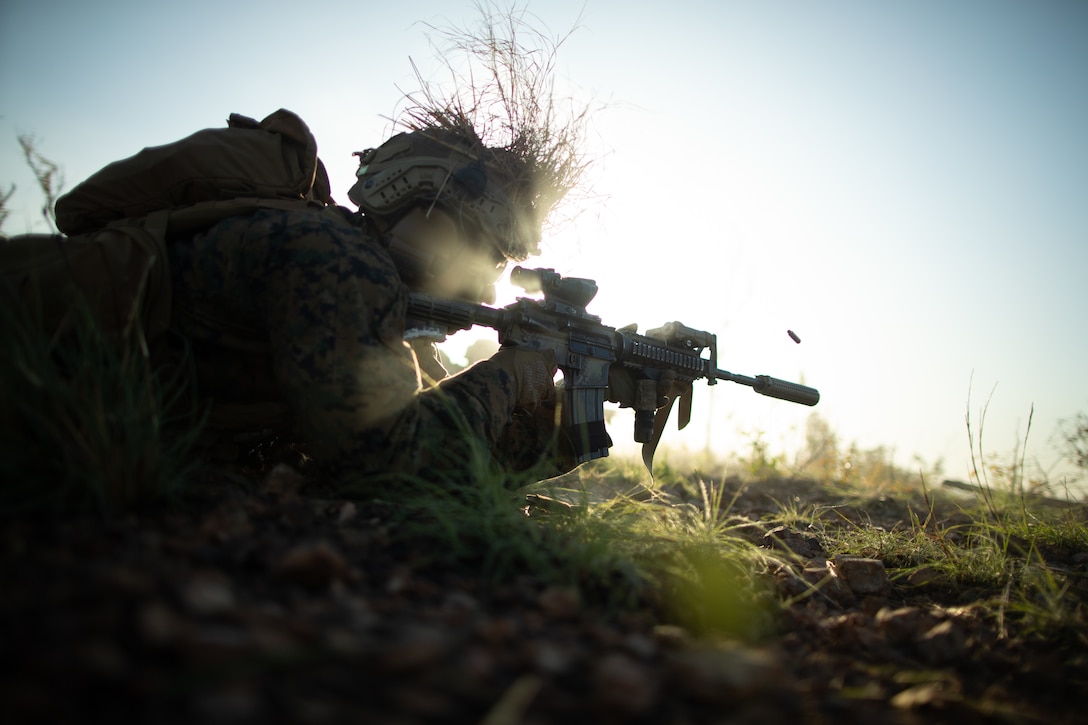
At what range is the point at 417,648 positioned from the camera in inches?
38.5

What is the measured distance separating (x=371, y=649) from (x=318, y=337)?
1.39 m

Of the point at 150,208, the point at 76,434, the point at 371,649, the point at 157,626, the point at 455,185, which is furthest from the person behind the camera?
the point at 455,185

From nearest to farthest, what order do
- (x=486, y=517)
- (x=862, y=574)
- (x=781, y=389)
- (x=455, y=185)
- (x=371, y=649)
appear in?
1. (x=371, y=649)
2. (x=486, y=517)
3. (x=862, y=574)
4. (x=455, y=185)
5. (x=781, y=389)

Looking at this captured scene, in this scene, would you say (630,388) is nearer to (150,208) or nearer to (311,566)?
(150,208)

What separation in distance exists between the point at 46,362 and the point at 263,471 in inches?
52.3

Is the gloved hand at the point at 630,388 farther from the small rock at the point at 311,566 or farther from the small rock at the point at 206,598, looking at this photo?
the small rock at the point at 206,598

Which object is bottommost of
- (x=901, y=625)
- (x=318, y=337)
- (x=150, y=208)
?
(x=901, y=625)

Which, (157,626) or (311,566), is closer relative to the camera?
(157,626)

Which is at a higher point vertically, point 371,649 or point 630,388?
point 630,388

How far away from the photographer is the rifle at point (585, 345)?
3.05 metres

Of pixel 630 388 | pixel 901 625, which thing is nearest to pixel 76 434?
pixel 901 625

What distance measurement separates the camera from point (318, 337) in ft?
7.06

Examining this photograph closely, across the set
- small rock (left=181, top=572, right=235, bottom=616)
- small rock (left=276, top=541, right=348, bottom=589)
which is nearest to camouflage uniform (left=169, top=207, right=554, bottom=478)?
small rock (left=276, top=541, right=348, bottom=589)

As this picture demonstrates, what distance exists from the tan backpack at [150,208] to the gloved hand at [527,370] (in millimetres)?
1181
